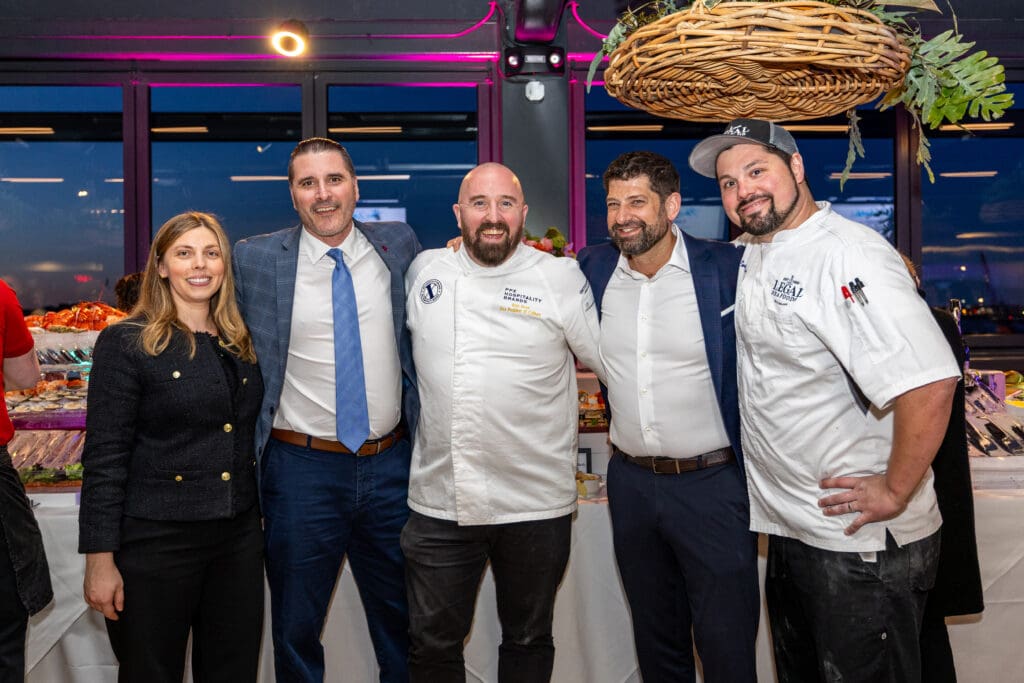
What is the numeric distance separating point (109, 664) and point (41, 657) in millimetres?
192

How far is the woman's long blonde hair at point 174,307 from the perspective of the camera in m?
1.86

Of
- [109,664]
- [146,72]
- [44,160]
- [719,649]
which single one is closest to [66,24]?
[146,72]

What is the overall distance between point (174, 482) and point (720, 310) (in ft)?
4.62

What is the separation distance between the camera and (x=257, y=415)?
6.65 ft

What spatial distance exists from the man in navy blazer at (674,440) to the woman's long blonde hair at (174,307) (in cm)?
99

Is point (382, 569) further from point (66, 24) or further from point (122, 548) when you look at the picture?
point (66, 24)

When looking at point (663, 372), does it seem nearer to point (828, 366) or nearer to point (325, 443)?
point (828, 366)

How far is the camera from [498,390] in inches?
83.0

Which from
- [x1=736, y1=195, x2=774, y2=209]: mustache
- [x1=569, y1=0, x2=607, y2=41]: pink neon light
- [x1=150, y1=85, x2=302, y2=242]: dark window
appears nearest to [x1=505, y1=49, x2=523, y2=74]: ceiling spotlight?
[x1=569, y1=0, x2=607, y2=41]: pink neon light

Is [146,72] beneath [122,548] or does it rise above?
above

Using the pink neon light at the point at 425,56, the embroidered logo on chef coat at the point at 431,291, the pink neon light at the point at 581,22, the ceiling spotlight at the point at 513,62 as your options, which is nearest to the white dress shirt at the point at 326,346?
the embroidered logo on chef coat at the point at 431,291

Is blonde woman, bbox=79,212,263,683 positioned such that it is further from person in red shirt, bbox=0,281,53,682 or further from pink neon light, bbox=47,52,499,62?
pink neon light, bbox=47,52,499,62

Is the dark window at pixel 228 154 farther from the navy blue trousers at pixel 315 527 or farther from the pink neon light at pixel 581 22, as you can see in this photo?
the pink neon light at pixel 581 22

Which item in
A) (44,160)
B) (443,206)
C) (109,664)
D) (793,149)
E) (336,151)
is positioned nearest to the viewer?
(793,149)
